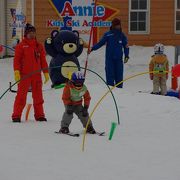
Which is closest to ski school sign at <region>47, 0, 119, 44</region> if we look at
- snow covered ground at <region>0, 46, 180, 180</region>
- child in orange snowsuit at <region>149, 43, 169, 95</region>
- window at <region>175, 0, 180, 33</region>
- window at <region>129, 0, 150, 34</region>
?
window at <region>129, 0, 150, 34</region>

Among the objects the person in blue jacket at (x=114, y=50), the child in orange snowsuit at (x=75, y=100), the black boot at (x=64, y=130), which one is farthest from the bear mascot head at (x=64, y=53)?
the black boot at (x=64, y=130)

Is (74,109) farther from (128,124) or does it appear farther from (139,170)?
(139,170)

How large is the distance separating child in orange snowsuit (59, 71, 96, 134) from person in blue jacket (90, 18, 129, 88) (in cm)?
549

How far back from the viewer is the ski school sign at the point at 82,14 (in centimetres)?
1955

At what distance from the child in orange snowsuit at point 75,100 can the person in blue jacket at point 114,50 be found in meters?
5.49

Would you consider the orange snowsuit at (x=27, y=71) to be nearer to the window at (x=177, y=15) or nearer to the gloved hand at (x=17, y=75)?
the gloved hand at (x=17, y=75)

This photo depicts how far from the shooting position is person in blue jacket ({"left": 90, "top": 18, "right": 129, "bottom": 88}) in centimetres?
1438

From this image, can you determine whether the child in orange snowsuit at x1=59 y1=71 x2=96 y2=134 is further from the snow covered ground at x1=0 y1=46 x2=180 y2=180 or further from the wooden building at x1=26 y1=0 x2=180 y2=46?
the wooden building at x1=26 y1=0 x2=180 y2=46

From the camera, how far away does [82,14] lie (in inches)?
774

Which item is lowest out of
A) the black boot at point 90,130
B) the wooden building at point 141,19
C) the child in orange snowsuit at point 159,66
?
the black boot at point 90,130

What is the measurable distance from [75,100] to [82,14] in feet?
36.3

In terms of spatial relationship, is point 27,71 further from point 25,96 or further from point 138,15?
point 138,15

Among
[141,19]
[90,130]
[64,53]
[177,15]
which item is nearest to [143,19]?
[141,19]

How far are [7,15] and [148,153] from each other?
1933cm
